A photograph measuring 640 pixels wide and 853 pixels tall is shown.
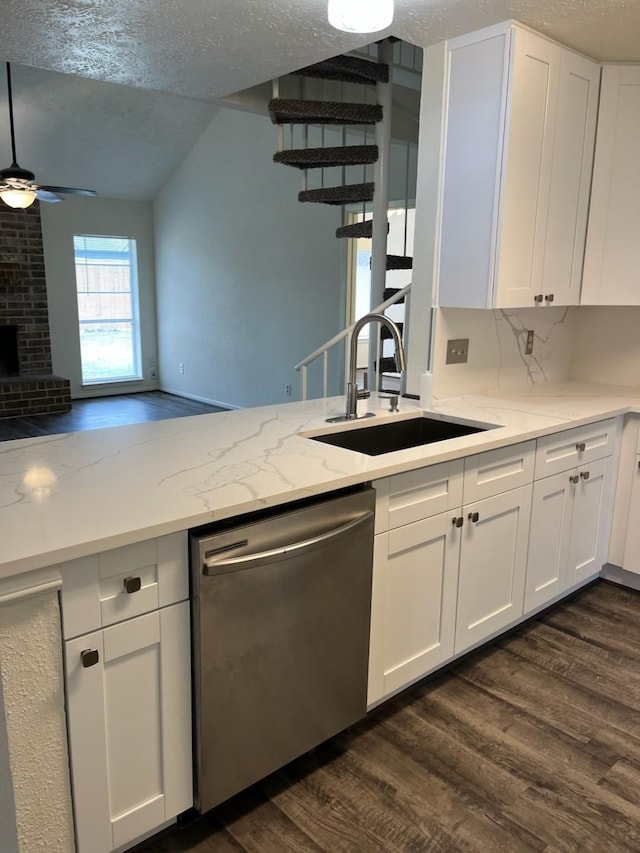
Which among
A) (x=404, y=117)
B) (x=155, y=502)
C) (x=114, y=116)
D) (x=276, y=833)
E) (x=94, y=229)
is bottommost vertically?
(x=276, y=833)

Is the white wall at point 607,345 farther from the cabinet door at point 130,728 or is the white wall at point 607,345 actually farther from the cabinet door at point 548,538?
the cabinet door at point 130,728

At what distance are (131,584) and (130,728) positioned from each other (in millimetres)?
351

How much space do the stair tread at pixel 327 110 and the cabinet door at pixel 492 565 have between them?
276 centimetres

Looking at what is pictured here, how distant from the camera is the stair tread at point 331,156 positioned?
419 centimetres

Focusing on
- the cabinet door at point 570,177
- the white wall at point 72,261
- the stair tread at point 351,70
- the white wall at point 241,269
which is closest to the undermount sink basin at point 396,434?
the cabinet door at point 570,177

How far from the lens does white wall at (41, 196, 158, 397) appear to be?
802cm

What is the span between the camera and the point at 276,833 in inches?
67.9

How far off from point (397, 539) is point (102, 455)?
0.92m

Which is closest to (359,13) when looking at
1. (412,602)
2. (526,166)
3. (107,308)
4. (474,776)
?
(526,166)

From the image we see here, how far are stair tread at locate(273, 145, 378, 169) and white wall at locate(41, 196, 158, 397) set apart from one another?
453 centimetres

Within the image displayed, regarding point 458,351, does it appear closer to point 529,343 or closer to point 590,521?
point 529,343

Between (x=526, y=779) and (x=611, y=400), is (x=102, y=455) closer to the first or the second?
(x=526, y=779)

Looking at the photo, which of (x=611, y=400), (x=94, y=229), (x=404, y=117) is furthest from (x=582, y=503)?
(x=94, y=229)

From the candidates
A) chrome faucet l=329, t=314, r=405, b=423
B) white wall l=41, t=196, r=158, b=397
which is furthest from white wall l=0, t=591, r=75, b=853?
white wall l=41, t=196, r=158, b=397
